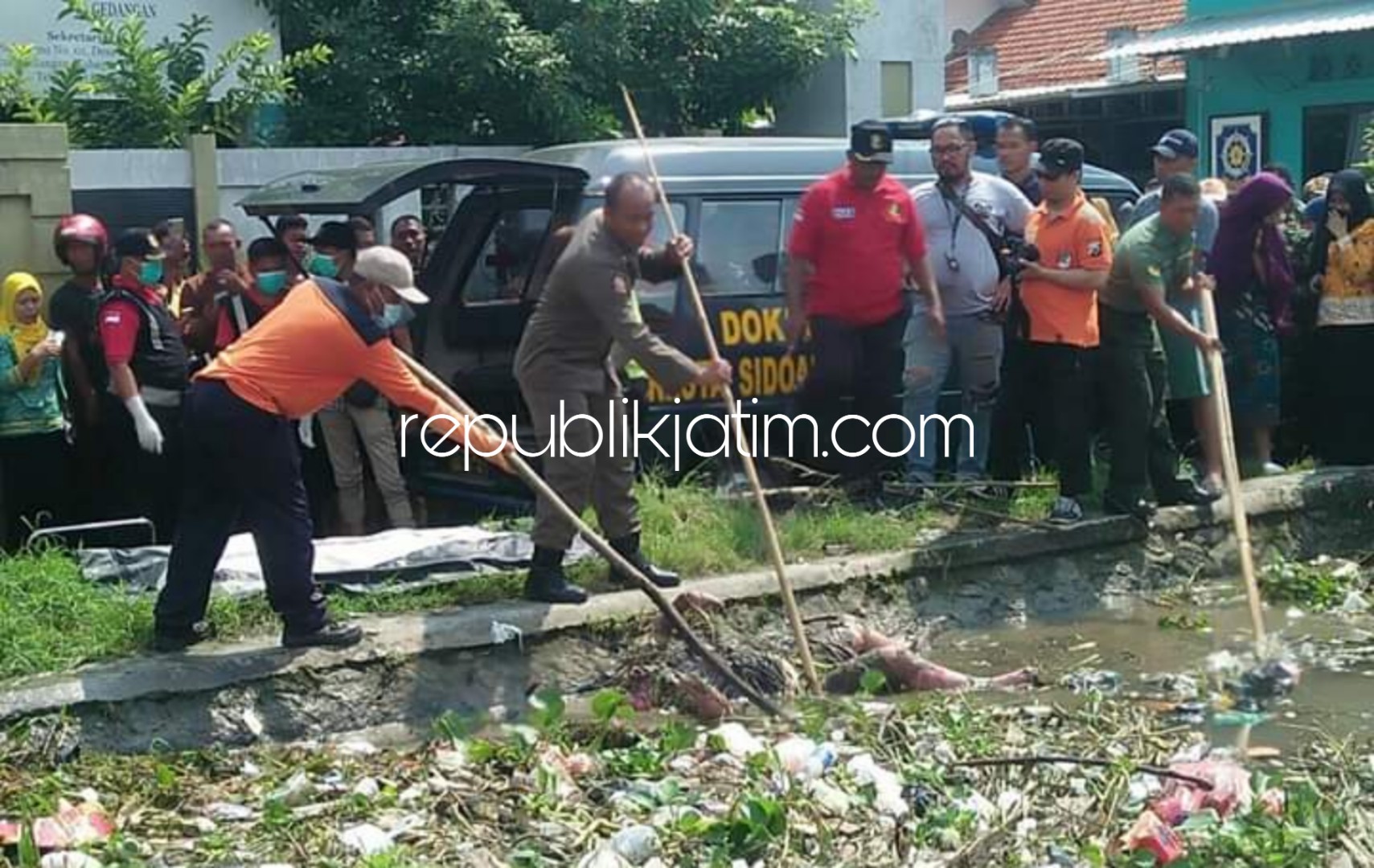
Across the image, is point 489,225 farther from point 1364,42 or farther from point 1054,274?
point 1364,42

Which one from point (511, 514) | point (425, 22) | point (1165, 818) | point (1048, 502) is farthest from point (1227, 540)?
point (425, 22)

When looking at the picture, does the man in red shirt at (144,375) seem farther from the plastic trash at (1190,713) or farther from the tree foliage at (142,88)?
the tree foliage at (142,88)

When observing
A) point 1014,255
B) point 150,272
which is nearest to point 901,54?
point 1014,255

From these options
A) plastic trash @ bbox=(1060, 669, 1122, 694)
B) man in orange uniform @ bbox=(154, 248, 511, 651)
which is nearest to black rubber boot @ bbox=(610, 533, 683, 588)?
man in orange uniform @ bbox=(154, 248, 511, 651)

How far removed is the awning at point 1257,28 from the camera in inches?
613

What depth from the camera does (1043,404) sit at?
8781 mm

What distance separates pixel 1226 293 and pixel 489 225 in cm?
394

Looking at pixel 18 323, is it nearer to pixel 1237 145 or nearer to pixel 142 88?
pixel 142 88

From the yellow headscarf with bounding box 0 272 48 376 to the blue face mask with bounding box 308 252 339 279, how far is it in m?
1.28

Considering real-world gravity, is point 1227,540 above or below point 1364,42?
below

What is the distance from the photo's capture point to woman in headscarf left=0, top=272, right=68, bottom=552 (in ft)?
25.4

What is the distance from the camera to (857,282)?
8.38 metres

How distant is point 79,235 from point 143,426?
37.4 inches

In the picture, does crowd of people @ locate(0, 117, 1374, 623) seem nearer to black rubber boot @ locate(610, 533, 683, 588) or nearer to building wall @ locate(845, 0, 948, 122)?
black rubber boot @ locate(610, 533, 683, 588)
